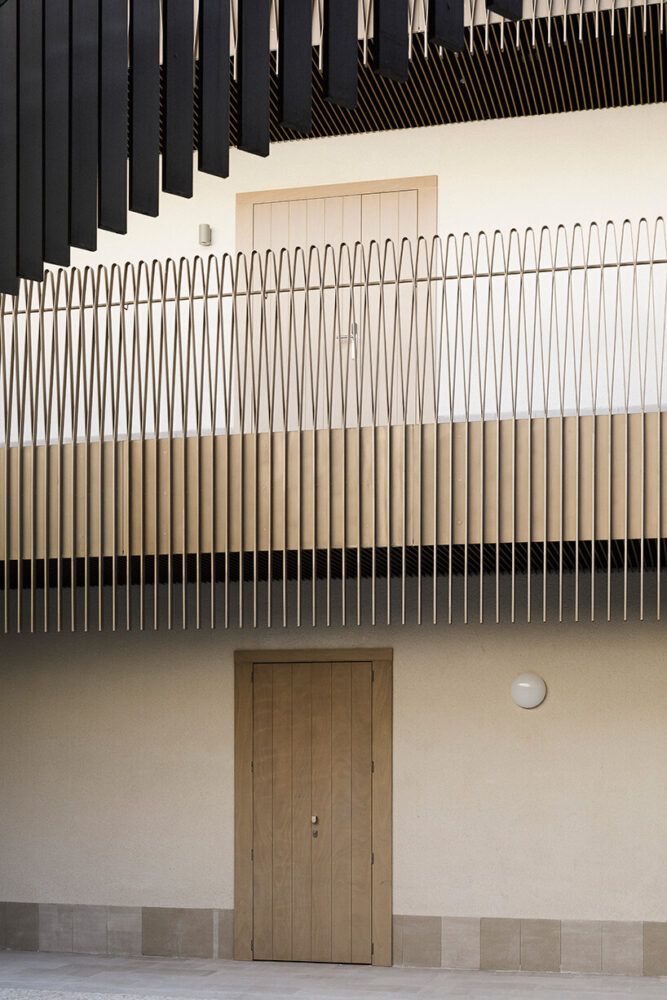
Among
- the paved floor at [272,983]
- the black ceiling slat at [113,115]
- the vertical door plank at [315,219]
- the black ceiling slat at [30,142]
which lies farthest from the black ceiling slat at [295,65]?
the vertical door plank at [315,219]

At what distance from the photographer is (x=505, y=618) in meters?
11.9

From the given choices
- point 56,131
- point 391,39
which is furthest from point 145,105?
point 391,39

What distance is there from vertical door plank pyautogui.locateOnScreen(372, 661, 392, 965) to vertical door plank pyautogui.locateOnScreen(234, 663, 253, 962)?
1109 mm

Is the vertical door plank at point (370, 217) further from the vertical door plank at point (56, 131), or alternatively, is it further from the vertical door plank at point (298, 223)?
the vertical door plank at point (56, 131)

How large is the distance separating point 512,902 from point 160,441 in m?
4.72

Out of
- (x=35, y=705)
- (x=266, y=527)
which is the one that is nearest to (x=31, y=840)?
(x=35, y=705)

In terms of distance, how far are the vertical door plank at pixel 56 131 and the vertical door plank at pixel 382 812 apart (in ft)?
25.2

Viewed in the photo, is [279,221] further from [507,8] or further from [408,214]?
[507,8]

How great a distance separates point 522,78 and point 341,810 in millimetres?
6333

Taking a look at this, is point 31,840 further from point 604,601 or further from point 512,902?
point 604,601

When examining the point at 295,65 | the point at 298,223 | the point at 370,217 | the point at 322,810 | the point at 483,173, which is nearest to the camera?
the point at 295,65

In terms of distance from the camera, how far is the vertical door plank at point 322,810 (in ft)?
39.2

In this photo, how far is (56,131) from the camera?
16.0ft

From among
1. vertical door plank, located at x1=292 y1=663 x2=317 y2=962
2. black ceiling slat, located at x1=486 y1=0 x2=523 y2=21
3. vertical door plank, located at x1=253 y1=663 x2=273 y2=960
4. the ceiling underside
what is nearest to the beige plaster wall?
vertical door plank, located at x1=253 y1=663 x2=273 y2=960
